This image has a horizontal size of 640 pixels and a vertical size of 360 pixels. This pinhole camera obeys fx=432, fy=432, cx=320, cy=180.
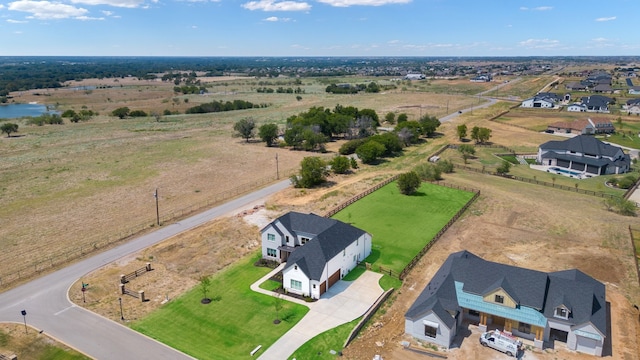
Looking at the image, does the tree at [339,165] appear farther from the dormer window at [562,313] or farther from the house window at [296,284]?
the dormer window at [562,313]

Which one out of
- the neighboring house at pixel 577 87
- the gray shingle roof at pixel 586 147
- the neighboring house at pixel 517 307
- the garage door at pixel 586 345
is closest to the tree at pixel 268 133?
the gray shingle roof at pixel 586 147


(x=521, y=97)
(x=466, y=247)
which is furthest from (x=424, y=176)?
(x=521, y=97)

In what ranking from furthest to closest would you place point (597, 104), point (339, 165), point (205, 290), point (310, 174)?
point (597, 104)
point (339, 165)
point (310, 174)
point (205, 290)

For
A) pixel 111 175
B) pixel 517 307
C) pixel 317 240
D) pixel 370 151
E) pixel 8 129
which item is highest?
pixel 8 129

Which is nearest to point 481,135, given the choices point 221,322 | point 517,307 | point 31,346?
point 517,307

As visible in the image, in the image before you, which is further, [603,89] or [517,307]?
[603,89]

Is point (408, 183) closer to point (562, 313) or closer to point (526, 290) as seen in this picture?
point (526, 290)

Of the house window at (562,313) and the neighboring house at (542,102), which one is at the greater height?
the neighboring house at (542,102)
